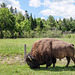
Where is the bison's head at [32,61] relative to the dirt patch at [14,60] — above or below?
above

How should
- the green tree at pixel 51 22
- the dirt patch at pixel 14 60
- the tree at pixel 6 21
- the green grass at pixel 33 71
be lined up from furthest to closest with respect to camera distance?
1. the green tree at pixel 51 22
2. the tree at pixel 6 21
3. the dirt patch at pixel 14 60
4. the green grass at pixel 33 71

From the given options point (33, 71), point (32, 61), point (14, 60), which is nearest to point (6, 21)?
point (14, 60)

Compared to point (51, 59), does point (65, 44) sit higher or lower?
higher

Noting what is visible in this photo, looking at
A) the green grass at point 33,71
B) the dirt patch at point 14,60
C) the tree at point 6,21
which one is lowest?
the dirt patch at point 14,60

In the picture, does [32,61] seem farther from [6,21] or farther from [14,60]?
[6,21]

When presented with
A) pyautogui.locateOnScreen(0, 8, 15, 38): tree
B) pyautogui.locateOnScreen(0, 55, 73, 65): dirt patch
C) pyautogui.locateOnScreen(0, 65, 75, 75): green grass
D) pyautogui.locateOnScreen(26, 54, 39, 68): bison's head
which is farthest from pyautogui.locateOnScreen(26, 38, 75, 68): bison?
pyautogui.locateOnScreen(0, 8, 15, 38): tree

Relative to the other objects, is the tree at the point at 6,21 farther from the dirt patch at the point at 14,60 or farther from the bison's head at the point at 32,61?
the bison's head at the point at 32,61

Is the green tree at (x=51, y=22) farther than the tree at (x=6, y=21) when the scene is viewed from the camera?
Yes

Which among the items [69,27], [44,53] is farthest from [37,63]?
[69,27]

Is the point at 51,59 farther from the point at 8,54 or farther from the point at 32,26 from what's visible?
the point at 32,26

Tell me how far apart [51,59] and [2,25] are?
51.7m

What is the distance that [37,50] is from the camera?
28.0 feet

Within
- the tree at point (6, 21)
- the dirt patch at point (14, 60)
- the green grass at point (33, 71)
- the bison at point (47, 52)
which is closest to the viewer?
the green grass at point (33, 71)

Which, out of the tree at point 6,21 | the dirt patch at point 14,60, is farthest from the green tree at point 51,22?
the dirt patch at point 14,60
